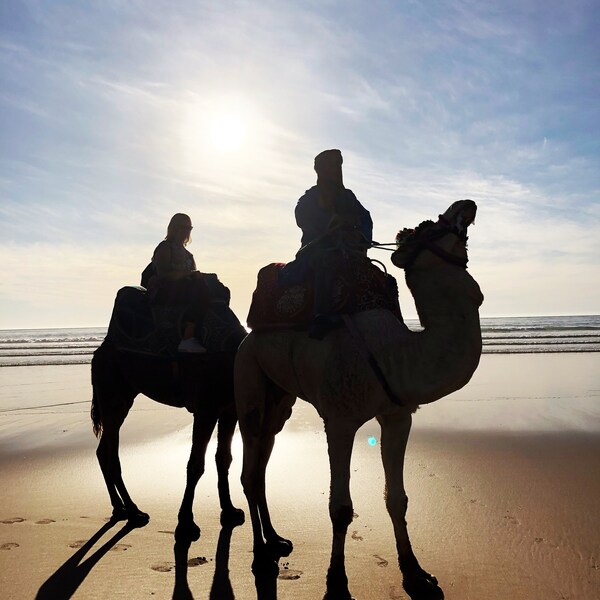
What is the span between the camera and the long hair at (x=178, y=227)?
5.32m

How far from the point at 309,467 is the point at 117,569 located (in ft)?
10.0

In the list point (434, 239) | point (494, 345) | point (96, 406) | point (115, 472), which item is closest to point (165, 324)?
point (96, 406)

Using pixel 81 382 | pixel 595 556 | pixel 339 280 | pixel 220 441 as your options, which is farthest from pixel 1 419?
pixel 595 556

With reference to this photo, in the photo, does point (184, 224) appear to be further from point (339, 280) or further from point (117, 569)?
point (117, 569)

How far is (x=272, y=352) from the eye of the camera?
13.1 ft

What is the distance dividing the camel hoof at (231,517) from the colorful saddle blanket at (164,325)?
4.72 ft

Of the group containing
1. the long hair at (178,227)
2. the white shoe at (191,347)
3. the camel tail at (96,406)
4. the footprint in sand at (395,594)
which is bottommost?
the footprint in sand at (395,594)

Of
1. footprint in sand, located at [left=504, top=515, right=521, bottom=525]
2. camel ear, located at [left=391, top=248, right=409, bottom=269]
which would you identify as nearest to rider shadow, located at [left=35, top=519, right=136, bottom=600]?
camel ear, located at [left=391, top=248, right=409, bottom=269]

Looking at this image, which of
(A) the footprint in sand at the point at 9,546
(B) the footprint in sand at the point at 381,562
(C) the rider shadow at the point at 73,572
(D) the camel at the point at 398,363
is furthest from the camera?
(A) the footprint in sand at the point at 9,546

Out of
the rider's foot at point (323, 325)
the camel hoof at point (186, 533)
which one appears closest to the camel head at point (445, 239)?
the rider's foot at point (323, 325)

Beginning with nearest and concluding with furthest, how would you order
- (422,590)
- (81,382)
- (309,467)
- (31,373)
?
(422,590) < (309,467) < (81,382) < (31,373)

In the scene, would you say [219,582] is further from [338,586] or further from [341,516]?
[341,516]

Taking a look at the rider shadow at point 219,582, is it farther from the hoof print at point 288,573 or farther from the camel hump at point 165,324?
the camel hump at point 165,324

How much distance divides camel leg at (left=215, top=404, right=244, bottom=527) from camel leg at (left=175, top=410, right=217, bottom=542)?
0.75ft
